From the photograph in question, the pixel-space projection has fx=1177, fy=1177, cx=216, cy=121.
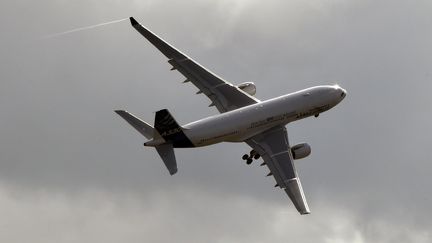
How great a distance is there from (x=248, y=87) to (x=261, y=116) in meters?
11.8

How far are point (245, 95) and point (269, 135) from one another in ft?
28.1

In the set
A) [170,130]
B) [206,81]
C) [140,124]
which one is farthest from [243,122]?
[140,124]

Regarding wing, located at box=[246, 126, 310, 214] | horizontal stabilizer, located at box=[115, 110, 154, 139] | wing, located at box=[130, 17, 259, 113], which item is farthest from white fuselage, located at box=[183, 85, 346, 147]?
wing, located at box=[130, 17, 259, 113]

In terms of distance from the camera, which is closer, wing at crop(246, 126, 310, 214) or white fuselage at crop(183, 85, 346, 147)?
wing at crop(246, 126, 310, 214)

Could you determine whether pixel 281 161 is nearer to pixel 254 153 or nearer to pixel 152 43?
pixel 254 153

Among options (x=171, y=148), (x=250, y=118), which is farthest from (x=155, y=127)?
(x=250, y=118)

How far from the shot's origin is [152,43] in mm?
167250

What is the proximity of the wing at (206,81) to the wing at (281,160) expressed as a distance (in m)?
7.68

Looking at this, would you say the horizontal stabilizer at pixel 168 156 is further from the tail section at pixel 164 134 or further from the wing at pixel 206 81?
the wing at pixel 206 81

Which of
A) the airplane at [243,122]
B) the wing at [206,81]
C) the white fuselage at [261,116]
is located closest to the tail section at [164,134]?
the airplane at [243,122]

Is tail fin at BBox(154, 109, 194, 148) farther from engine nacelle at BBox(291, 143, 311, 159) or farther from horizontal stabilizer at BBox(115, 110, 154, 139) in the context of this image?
engine nacelle at BBox(291, 143, 311, 159)

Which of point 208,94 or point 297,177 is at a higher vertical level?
point 208,94

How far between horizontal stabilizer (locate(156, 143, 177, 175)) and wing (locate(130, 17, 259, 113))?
535 inches

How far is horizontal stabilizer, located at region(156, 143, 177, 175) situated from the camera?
15251cm
